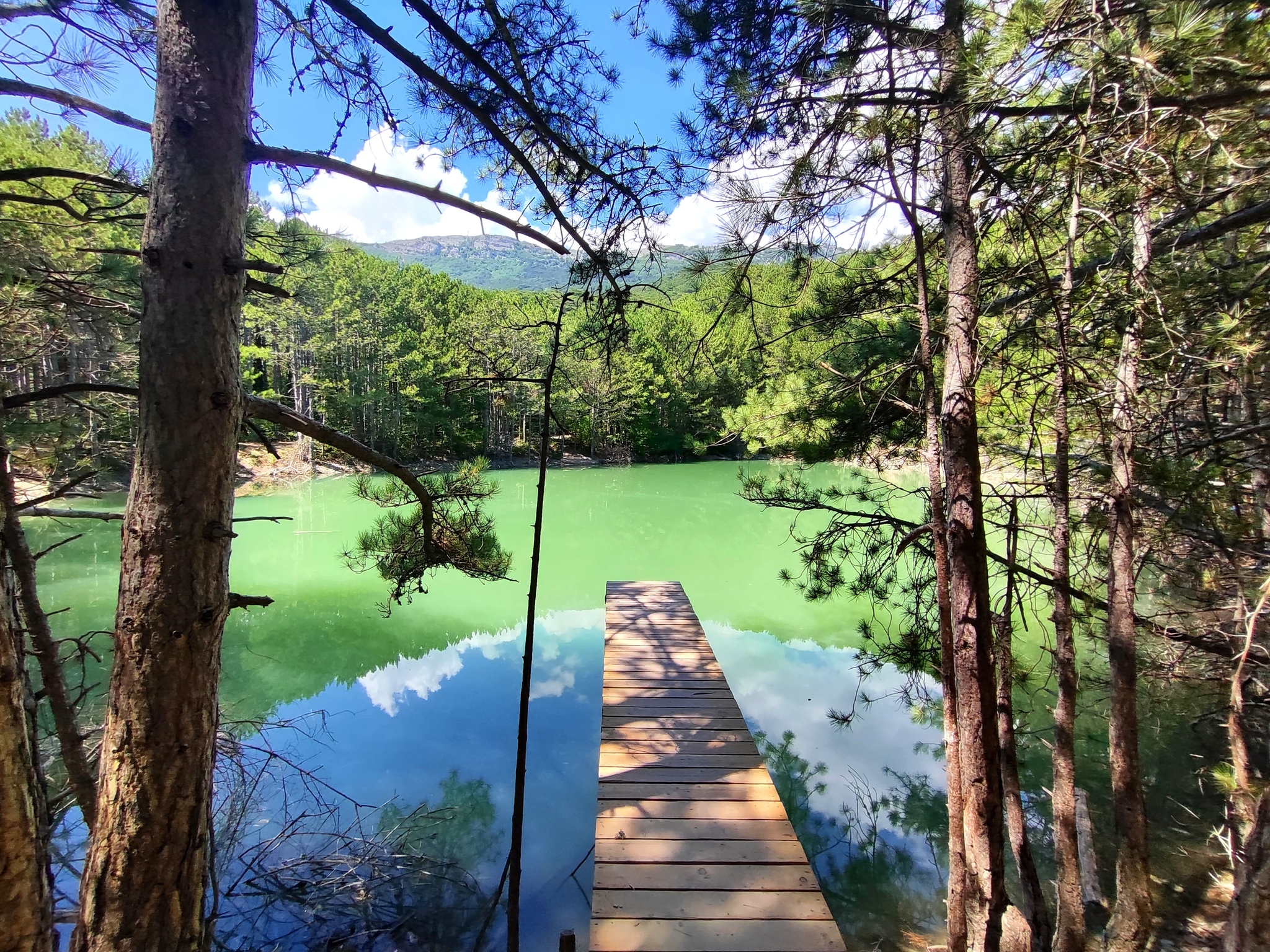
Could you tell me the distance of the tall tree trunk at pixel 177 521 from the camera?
1164 mm

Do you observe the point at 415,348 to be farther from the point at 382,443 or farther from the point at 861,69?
the point at 861,69

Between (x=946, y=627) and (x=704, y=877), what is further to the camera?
(x=704, y=877)

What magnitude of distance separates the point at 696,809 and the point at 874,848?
1641 mm

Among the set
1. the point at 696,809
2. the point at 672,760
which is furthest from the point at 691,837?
the point at 672,760

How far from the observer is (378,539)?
2928mm

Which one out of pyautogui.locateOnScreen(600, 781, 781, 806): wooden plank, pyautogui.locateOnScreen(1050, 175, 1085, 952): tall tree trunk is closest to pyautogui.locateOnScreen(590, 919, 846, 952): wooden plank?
pyautogui.locateOnScreen(600, 781, 781, 806): wooden plank

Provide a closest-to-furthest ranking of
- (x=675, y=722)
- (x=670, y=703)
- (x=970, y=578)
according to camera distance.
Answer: (x=970, y=578) → (x=675, y=722) → (x=670, y=703)

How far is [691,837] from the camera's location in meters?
2.50

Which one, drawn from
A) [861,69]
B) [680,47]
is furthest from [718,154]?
[861,69]

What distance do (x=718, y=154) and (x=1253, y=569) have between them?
98.4 inches

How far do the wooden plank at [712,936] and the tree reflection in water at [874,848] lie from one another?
4.27 ft

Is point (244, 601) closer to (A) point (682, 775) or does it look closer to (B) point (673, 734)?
(A) point (682, 775)

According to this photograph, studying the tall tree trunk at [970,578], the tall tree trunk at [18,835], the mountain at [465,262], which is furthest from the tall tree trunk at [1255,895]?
the mountain at [465,262]

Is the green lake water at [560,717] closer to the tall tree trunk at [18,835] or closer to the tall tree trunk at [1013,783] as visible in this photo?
the tall tree trunk at [1013,783]
